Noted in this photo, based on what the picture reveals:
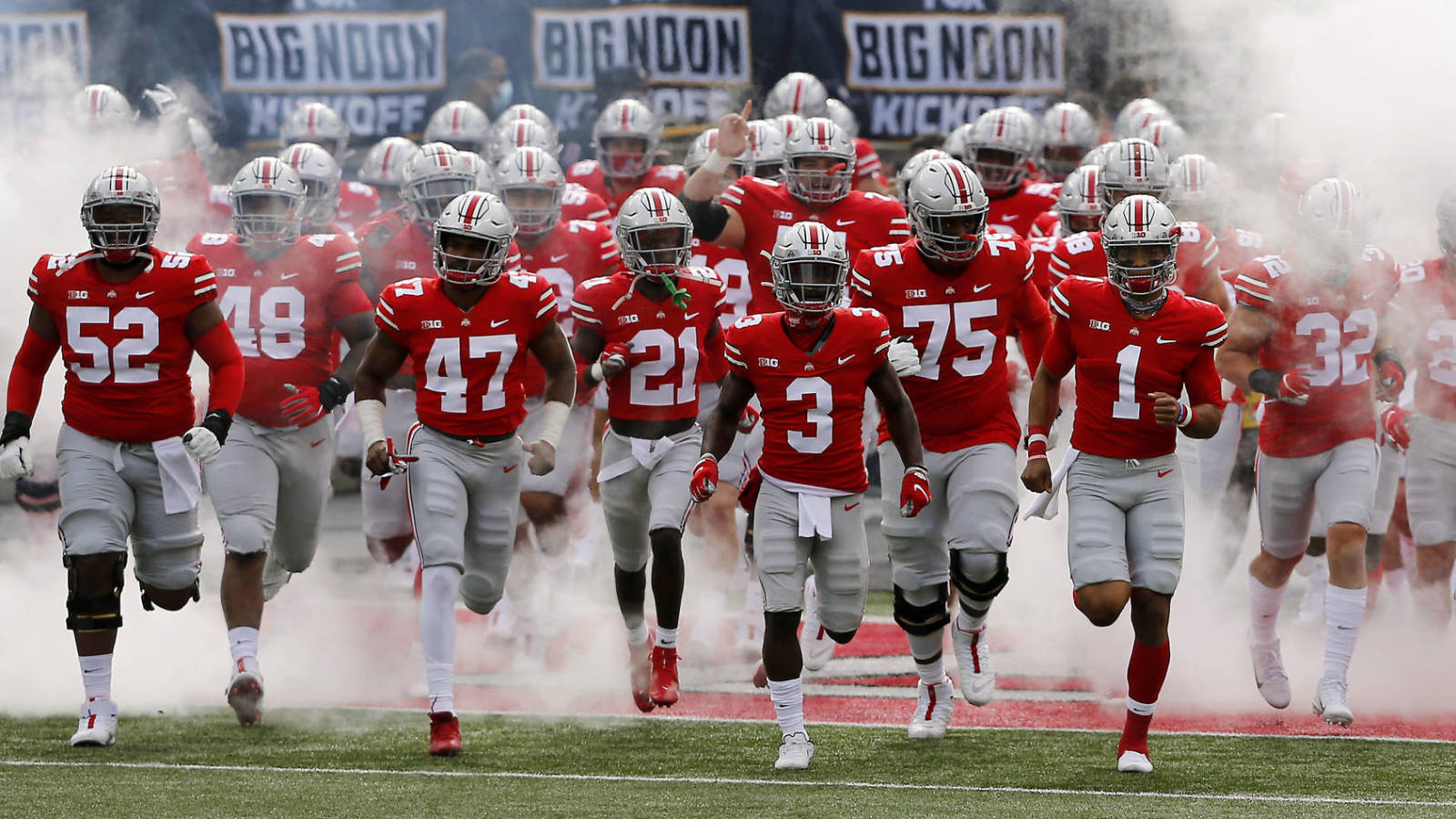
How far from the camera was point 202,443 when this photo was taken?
624cm

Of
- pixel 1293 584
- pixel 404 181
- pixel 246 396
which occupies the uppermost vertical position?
pixel 404 181

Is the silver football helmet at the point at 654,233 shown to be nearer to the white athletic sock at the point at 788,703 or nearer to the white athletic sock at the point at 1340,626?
the white athletic sock at the point at 788,703

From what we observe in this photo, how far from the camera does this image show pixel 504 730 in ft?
21.4

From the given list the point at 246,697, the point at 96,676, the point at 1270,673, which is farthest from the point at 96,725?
the point at 1270,673

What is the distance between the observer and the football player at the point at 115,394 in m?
6.29

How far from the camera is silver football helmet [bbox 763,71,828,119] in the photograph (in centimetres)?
1014

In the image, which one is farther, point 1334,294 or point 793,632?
point 1334,294

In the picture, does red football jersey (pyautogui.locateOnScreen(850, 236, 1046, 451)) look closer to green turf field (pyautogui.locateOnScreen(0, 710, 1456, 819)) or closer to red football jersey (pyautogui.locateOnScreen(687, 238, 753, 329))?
green turf field (pyautogui.locateOnScreen(0, 710, 1456, 819))

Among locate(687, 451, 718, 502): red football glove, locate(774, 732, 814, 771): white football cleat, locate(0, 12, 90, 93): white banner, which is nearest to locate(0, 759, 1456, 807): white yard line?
locate(774, 732, 814, 771): white football cleat

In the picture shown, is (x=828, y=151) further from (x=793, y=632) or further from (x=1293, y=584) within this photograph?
(x=1293, y=584)

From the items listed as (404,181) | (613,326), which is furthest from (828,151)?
(404,181)

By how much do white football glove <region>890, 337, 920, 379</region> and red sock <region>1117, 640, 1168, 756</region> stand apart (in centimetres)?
113

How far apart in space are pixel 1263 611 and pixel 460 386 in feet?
9.06

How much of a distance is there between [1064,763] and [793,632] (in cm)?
87
